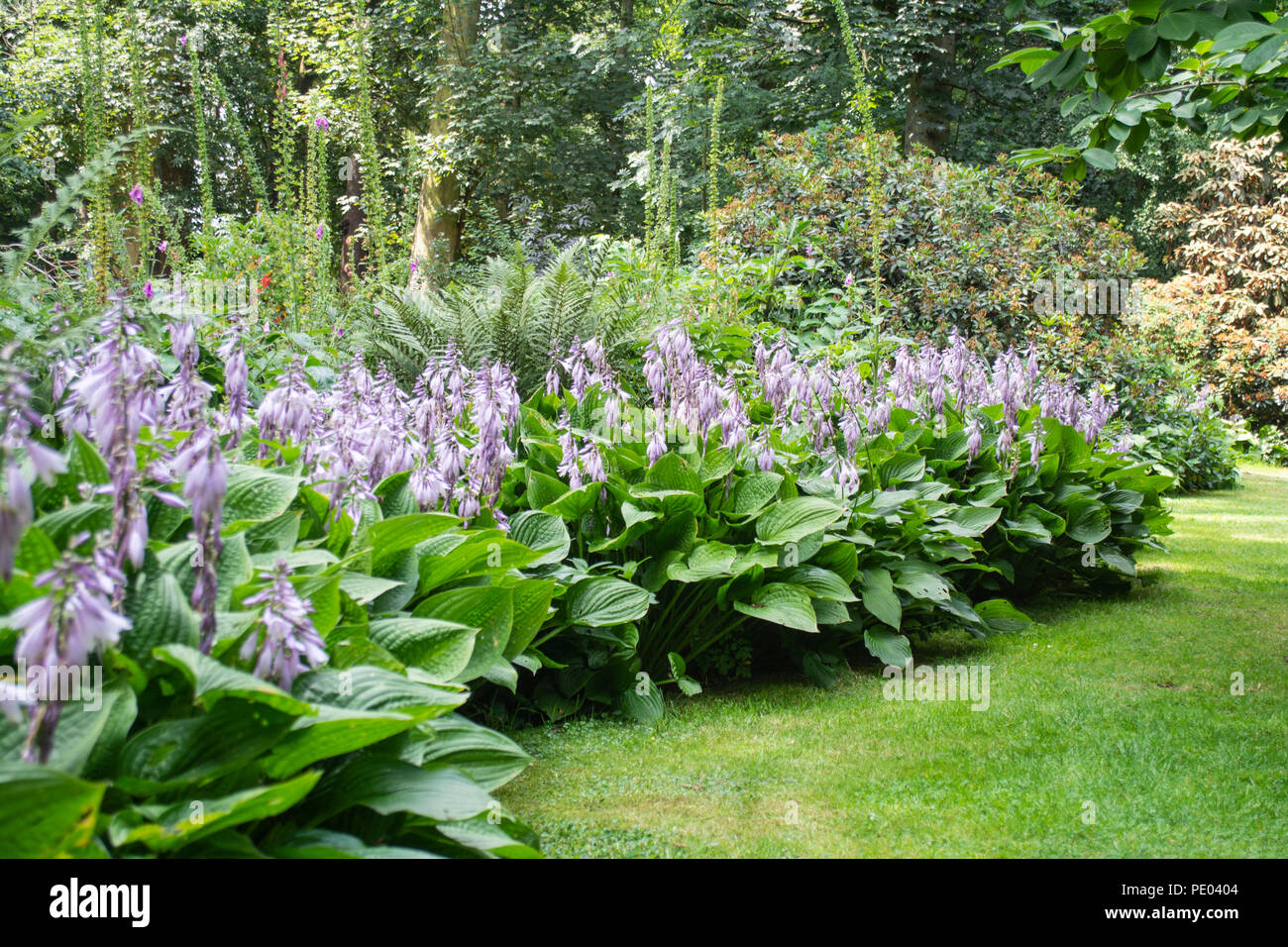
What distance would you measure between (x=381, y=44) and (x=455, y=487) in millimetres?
20013

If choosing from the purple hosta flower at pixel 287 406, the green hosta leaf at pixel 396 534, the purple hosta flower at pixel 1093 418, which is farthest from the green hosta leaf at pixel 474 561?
the purple hosta flower at pixel 1093 418

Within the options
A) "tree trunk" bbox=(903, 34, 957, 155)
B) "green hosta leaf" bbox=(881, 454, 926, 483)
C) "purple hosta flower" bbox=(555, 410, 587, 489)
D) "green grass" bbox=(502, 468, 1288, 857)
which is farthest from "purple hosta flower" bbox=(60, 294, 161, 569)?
"tree trunk" bbox=(903, 34, 957, 155)

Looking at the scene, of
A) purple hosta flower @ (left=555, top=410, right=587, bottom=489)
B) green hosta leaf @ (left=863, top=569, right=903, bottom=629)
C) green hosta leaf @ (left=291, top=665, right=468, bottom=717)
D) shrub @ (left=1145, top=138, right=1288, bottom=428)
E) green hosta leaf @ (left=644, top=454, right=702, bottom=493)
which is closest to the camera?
green hosta leaf @ (left=291, top=665, right=468, bottom=717)

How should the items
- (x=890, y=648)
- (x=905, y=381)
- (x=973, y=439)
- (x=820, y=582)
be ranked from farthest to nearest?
(x=905, y=381), (x=973, y=439), (x=890, y=648), (x=820, y=582)

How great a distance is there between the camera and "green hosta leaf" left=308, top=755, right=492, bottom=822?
5.92 ft

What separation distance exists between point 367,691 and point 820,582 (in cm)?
247

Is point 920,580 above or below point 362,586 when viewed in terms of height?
below

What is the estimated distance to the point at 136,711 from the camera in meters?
1.77

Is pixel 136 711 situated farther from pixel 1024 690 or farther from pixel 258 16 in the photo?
pixel 258 16

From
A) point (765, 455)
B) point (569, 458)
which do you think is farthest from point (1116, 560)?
point (569, 458)

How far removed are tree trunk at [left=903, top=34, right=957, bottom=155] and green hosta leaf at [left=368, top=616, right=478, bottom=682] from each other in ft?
52.4

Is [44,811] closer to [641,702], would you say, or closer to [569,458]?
[641,702]

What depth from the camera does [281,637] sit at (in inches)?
67.2

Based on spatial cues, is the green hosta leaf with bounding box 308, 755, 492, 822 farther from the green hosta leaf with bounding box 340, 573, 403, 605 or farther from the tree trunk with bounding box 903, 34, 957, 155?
the tree trunk with bounding box 903, 34, 957, 155
